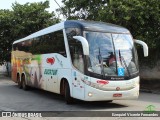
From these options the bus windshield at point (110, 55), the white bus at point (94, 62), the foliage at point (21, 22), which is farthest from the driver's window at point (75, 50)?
the foliage at point (21, 22)

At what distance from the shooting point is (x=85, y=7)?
23.9 m

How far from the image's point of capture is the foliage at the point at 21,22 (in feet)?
107

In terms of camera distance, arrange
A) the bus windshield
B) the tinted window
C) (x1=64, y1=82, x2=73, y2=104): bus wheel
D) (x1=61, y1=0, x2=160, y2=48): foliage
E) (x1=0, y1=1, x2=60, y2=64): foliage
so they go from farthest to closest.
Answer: (x1=0, y1=1, x2=60, y2=64): foliage
(x1=61, y1=0, x2=160, y2=48): foliage
the tinted window
(x1=64, y1=82, x2=73, y2=104): bus wheel
the bus windshield

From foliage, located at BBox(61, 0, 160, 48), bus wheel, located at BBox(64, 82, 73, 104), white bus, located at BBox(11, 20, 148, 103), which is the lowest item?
bus wheel, located at BBox(64, 82, 73, 104)

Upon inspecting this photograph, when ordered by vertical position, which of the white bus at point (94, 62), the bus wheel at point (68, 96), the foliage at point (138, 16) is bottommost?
the bus wheel at point (68, 96)

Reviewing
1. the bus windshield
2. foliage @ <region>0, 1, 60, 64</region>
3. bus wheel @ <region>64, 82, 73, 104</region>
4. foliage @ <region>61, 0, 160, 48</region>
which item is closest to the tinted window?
bus wheel @ <region>64, 82, 73, 104</region>

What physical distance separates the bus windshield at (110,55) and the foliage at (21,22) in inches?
811

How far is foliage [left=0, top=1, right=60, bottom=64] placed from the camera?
1281 inches

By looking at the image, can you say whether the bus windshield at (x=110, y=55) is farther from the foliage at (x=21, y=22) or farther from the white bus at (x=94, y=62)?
the foliage at (x=21, y=22)

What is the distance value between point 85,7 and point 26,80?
6943 mm

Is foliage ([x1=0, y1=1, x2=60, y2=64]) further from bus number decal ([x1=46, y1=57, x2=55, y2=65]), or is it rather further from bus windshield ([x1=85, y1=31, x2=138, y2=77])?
bus windshield ([x1=85, y1=31, x2=138, y2=77])

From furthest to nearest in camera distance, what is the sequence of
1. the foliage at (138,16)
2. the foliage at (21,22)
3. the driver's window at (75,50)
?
the foliage at (21,22) < the foliage at (138,16) < the driver's window at (75,50)

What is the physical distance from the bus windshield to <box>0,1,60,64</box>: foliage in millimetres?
20588

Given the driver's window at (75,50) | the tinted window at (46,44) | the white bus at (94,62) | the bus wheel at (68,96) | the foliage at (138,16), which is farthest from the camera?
the foliage at (138,16)
